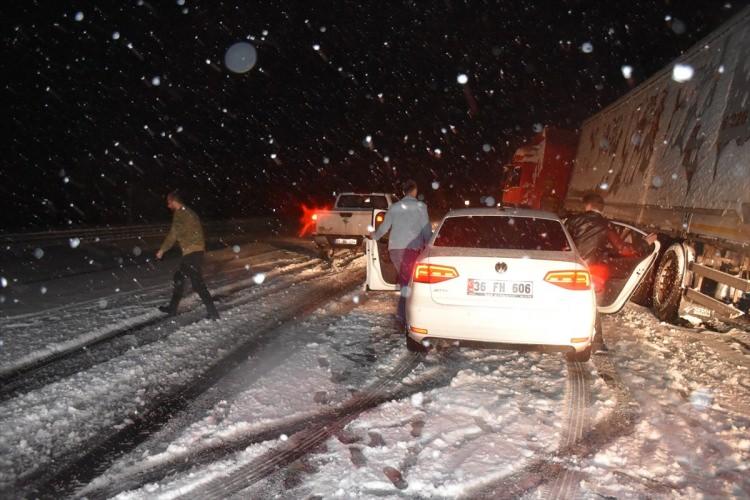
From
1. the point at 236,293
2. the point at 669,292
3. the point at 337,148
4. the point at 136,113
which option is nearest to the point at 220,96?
the point at 136,113

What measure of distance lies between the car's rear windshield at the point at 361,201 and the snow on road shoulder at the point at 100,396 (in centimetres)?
704

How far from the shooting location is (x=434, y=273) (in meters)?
4.55

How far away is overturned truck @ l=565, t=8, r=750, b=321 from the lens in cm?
536

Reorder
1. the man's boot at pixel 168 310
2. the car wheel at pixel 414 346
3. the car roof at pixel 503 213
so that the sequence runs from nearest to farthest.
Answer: the car wheel at pixel 414 346
the car roof at pixel 503 213
the man's boot at pixel 168 310

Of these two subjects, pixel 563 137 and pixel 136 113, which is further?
pixel 136 113

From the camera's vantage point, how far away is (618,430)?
11.9ft

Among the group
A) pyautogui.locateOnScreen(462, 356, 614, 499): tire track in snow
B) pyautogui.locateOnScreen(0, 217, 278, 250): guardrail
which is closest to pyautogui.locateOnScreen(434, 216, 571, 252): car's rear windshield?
pyautogui.locateOnScreen(462, 356, 614, 499): tire track in snow

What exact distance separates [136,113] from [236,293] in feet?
101

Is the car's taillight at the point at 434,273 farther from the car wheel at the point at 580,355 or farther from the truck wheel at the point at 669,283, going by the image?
the truck wheel at the point at 669,283

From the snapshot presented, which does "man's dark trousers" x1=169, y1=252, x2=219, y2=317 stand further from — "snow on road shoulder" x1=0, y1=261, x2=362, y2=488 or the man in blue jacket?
the man in blue jacket

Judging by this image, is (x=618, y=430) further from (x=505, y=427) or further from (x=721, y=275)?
(x=721, y=275)

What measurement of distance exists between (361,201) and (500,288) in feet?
30.1

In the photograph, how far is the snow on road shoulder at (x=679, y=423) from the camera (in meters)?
2.97

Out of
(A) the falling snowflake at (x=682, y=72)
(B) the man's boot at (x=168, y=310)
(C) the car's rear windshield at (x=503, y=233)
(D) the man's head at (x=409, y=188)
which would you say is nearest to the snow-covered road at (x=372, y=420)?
(B) the man's boot at (x=168, y=310)
